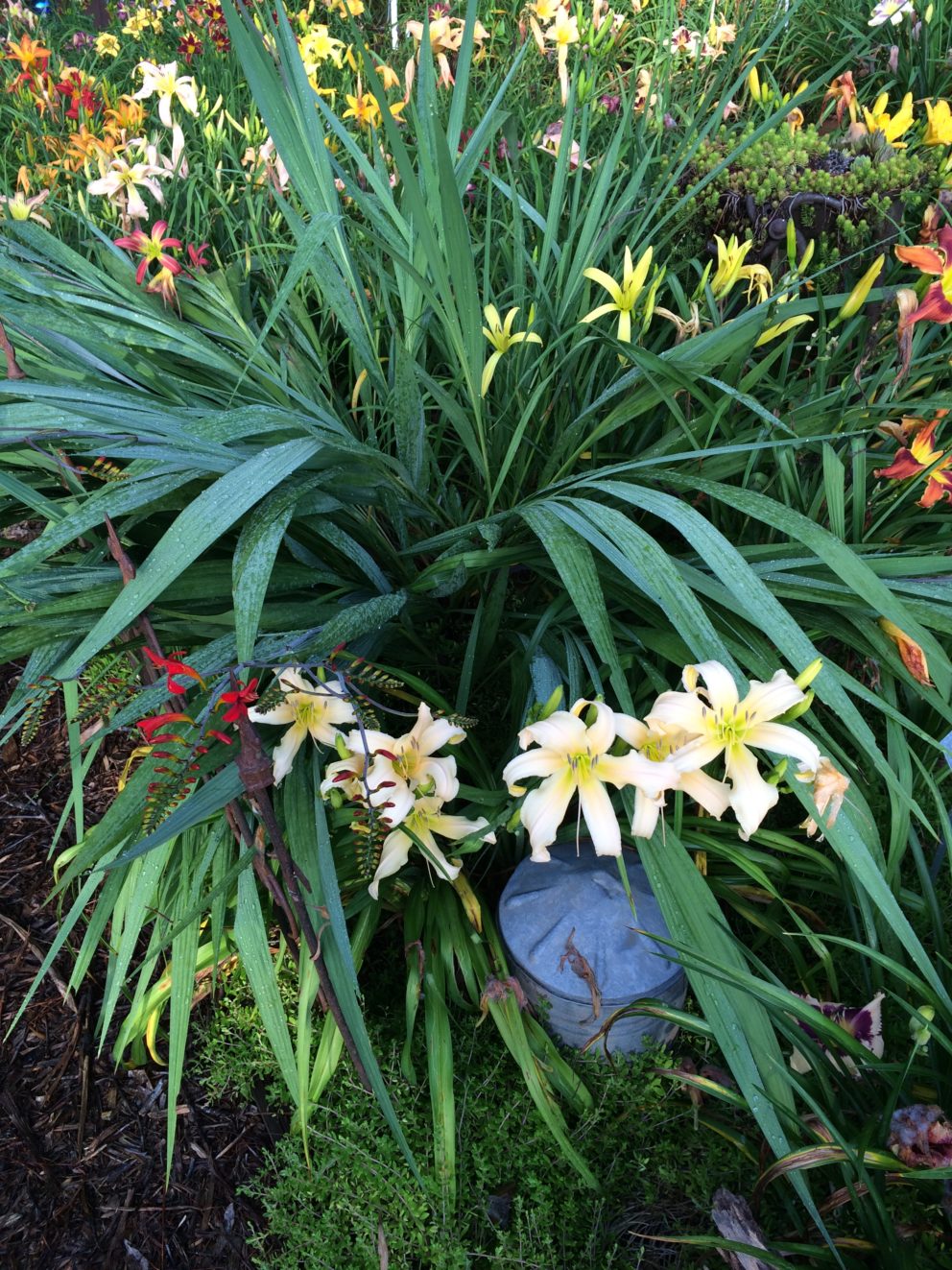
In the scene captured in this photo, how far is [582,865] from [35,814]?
3.87 ft

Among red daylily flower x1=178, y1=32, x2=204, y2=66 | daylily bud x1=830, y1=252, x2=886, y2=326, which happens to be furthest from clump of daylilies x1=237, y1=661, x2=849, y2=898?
red daylily flower x1=178, y1=32, x2=204, y2=66

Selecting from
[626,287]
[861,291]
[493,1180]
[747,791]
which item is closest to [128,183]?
[626,287]

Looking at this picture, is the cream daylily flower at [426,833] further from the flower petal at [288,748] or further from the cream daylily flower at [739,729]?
the cream daylily flower at [739,729]

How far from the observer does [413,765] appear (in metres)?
0.99

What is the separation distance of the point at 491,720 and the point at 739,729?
0.68 metres

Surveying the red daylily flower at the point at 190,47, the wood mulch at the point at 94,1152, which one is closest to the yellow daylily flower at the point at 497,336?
the wood mulch at the point at 94,1152

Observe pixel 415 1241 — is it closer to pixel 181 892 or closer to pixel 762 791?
pixel 181 892

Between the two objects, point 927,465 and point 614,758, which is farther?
point 927,465

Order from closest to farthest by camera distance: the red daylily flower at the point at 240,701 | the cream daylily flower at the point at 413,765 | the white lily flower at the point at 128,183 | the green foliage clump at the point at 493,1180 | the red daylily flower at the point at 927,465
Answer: the red daylily flower at the point at 240,701 < the cream daylily flower at the point at 413,765 < the green foliage clump at the point at 493,1180 < the red daylily flower at the point at 927,465 < the white lily flower at the point at 128,183

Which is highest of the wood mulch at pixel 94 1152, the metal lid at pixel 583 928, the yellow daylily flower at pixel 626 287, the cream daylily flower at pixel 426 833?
the yellow daylily flower at pixel 626 287

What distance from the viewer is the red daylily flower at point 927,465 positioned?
1222 mm

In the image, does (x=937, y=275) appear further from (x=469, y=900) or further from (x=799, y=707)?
(x=469, y=900)

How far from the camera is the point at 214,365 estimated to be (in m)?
1.41

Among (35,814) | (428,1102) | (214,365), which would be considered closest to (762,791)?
(428,1102)
